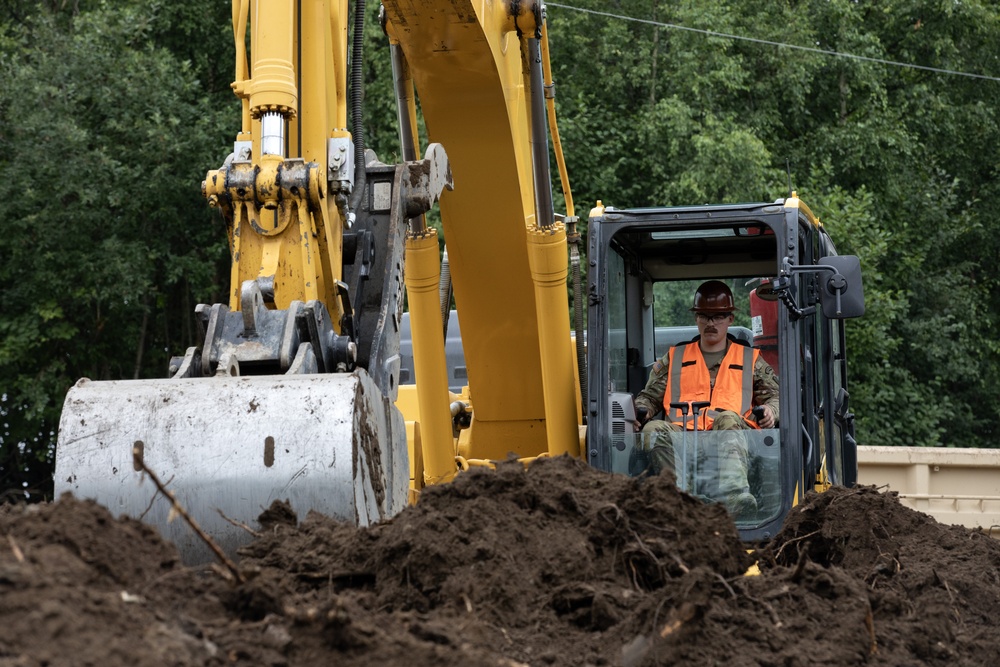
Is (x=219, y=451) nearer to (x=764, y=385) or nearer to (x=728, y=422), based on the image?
(x=728, y=422)

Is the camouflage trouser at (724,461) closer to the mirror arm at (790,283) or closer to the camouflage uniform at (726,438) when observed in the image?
the camouflage uniform at (726,438)

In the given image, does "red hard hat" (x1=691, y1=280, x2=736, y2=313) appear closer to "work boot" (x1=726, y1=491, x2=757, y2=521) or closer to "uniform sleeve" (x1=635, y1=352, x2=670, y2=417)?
"uniform sleeve" (x1=635, y1=352, x2=670, y2=417)

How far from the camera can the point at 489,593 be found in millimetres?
3092

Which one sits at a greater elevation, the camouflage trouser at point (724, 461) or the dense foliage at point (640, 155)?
the dense foliage at point (640, 155)

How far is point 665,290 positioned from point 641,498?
10.4ft

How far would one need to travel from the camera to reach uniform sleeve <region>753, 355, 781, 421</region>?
18.9ft

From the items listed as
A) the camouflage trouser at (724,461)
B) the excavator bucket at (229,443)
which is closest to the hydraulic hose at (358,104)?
the excavator bucket at (229,443)

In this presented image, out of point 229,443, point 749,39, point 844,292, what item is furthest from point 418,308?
point 749,39

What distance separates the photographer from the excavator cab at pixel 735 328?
17.8 feet

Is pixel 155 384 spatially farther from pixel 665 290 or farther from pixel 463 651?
pixel 665 290

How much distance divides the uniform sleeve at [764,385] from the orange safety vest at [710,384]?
0.04m

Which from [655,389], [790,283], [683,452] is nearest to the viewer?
[790,283]

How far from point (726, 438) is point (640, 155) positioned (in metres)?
12.1

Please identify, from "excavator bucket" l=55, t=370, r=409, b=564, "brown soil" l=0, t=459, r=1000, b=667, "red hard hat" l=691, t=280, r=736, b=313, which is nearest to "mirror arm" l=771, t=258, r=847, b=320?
"red hard hat" l=691, t=280, r=736, b=313
